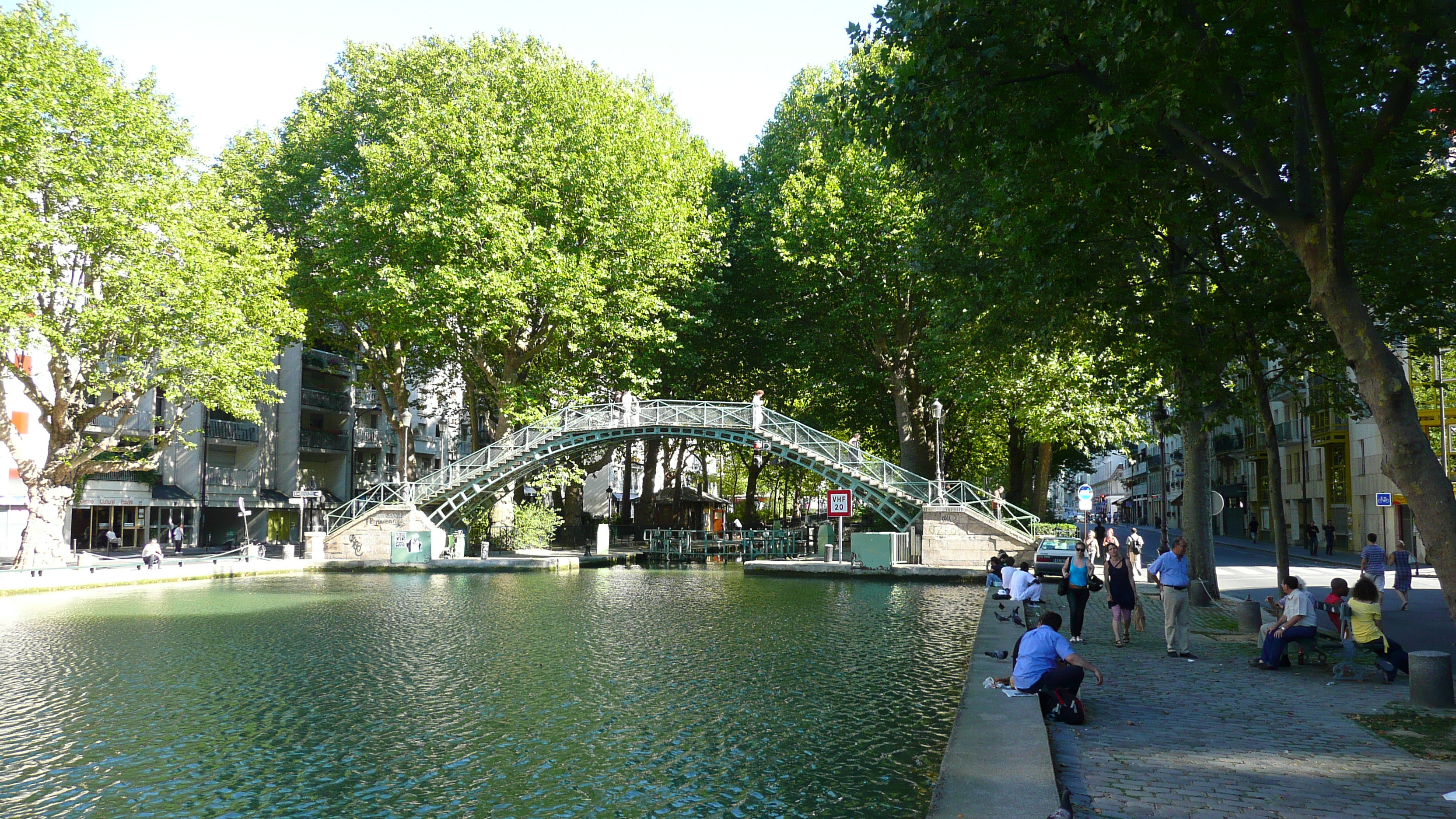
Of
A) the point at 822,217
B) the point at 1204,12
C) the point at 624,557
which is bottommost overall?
the point at 624,557

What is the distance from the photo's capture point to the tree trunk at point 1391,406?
791 centimetres

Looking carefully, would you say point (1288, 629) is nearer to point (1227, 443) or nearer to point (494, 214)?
point (494, 214)

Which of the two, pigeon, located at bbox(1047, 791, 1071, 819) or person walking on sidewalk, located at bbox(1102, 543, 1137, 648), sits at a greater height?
person walking on sidewalk, located at bbox(1102, 543, 1137, 648)

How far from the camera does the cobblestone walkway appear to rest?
658cm

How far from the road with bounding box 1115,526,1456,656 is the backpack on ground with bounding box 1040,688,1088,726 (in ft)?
22.6

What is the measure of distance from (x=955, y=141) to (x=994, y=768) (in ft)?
27.2

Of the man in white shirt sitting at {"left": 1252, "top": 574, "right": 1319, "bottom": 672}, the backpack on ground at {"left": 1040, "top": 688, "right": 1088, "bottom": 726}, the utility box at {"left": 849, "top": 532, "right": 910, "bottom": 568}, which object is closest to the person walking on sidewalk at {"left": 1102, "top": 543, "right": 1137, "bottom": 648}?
the man in white shirt sitting at {"left": 1252, "top": 574, "right": 1319, "bottom": 672}

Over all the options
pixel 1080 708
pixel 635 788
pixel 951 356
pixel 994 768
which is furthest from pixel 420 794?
pixel 951 356

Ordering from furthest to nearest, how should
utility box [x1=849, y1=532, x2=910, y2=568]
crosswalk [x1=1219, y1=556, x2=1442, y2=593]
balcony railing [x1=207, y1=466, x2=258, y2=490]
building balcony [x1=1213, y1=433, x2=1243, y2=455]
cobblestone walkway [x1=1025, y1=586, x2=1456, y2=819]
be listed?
building balcony [x1=1213, y1=433, x2=1243, y2=455] < balcony railing [x1=207, y1=466, x2=258, y2=490] < utility box [x1=849, y1=532, x2=910, y2=568] < crosswalk [x1=1219, y1=556, x2=1442, y2=593] < cobblestone walkway [x1=1025, y1=586, x2=1456, y2=819]

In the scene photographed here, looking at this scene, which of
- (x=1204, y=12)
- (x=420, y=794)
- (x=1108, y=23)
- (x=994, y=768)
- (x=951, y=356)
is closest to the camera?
(x=994, y=768)

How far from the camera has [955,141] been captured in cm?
1285

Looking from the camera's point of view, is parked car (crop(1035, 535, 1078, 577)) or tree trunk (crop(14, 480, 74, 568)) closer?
parked car (crop(1035, 535, 1078, 577))

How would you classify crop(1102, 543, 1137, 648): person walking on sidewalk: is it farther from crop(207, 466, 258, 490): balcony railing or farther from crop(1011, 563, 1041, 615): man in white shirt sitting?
crop(207, 466, 258, 490): balcony railing

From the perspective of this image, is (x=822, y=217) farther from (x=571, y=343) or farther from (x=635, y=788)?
(x=635, y=788)
